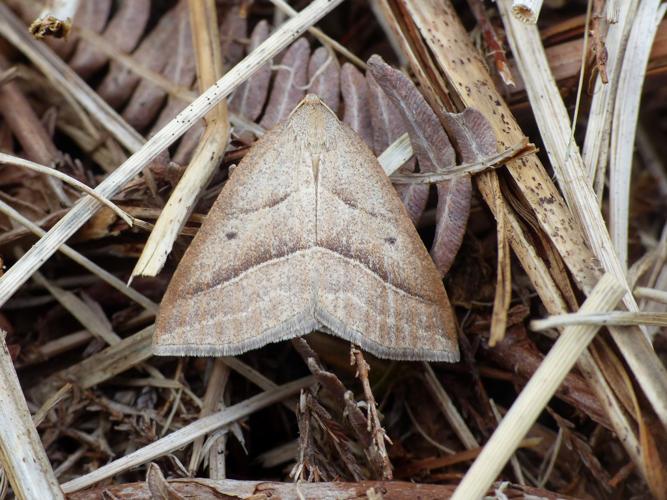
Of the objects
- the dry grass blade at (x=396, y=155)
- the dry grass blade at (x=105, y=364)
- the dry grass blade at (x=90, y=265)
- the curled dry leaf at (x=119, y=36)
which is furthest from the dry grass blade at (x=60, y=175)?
the dry grass blade at (x=396, y=155)

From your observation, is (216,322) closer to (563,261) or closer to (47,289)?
(47,289)

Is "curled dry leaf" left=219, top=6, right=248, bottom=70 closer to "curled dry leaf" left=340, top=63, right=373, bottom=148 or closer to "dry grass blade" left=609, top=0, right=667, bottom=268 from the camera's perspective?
"curled dry leaf" left=340, top=63, right=373, bottom=148

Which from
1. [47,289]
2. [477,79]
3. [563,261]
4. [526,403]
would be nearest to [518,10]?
[477,79]

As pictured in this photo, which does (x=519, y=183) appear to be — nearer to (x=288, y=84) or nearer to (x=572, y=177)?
(x=572, y=177)

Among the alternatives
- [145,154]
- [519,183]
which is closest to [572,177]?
[519,183]

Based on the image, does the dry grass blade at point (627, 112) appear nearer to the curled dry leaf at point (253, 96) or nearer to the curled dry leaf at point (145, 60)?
the curled dry leaf at point (253, 96)

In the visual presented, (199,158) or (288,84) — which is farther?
(288,84)
